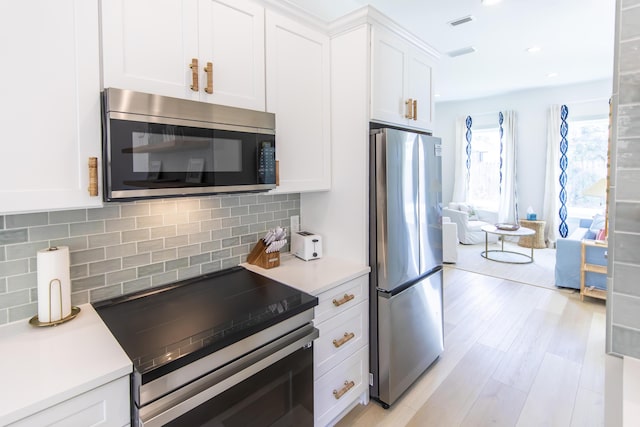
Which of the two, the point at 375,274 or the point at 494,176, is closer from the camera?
the point at 375,274

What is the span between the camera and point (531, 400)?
2.16 m

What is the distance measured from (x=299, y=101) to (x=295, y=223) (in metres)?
0.83

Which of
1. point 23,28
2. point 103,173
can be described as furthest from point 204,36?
point 103,173

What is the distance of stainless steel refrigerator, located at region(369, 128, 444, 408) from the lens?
1963mm

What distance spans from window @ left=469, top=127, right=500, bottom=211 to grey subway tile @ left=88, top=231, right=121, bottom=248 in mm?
7112

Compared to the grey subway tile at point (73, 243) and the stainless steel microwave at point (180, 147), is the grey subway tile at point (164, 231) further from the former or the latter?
the stainless steel microwave at point (180, 147)

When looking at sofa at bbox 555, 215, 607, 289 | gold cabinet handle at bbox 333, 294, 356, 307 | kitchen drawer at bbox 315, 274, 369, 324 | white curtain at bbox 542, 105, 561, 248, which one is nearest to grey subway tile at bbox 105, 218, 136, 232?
kitchen drawer at bbox 315, 274, 369, 324

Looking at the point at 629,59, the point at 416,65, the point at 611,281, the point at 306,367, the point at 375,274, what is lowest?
the point at 306,367

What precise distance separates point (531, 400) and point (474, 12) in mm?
3139

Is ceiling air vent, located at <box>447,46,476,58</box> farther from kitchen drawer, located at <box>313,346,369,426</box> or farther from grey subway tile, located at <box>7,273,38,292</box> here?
grey subway tile, located at <box>7,273,38,292</box>

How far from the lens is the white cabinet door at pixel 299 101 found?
178 cm

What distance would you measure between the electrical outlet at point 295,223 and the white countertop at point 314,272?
227 millimetres

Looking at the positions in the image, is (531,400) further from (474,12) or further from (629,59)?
(474,12)

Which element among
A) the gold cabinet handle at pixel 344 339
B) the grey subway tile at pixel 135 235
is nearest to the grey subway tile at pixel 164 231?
the grey subway tile at pixel 135 235
